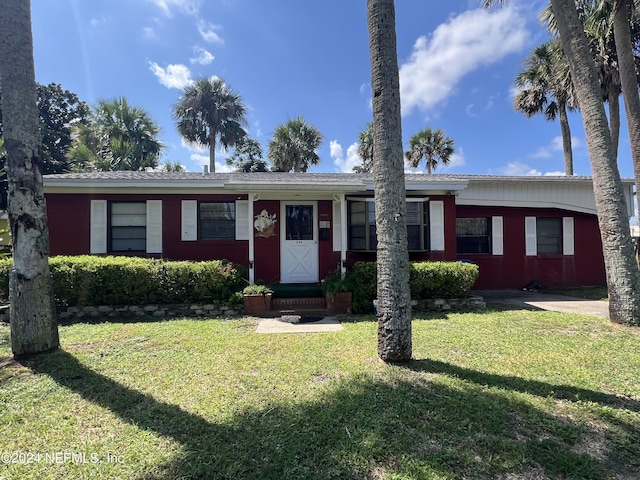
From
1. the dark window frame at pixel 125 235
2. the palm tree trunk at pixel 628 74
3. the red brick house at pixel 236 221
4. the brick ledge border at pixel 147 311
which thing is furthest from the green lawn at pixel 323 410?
the palm tree trunk at pixel 628 74

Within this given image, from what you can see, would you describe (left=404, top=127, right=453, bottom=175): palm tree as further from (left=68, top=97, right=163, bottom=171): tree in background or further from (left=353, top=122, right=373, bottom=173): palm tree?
(left=68, top=97, right=163, bottom=171): tree in background

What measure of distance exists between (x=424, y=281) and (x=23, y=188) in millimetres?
6855

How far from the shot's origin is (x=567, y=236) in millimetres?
10617

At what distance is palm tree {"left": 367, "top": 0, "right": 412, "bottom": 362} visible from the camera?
371 centimetres

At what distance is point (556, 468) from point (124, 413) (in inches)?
136

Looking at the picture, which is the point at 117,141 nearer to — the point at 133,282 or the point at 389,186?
the point at 133,282

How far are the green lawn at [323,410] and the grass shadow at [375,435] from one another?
0.04ft

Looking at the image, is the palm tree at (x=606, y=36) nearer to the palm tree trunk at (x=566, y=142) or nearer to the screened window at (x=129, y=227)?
the palm tree trunk at (x=566, y=142)

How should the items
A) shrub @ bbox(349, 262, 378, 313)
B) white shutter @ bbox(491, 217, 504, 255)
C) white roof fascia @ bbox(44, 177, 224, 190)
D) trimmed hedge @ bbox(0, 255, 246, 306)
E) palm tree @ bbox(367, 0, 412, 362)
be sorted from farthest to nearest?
1. white shutter @ bbox(491, 217, 504, 255)
2. white roof fascia @ bbox(44, 177, 224, 190)
3. shrub @ bbox(349, 262, 378, 313)
4. trimmed hedge @ bbox(0, 255, 246, 306)
5. palm tree @ bbox(367, 0, 412, 362)

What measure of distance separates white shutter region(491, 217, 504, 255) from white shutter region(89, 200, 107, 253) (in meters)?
11.3

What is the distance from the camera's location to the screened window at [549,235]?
1066 centimetres

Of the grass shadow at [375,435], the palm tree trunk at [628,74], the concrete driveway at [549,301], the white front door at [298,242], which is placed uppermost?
the palm tree trunk at [628,74]

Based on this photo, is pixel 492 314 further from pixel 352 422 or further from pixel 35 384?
pixel 35 384

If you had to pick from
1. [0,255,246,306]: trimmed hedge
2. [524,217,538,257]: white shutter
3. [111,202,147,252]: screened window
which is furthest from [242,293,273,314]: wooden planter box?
[524,217,538,257]: white shutter
